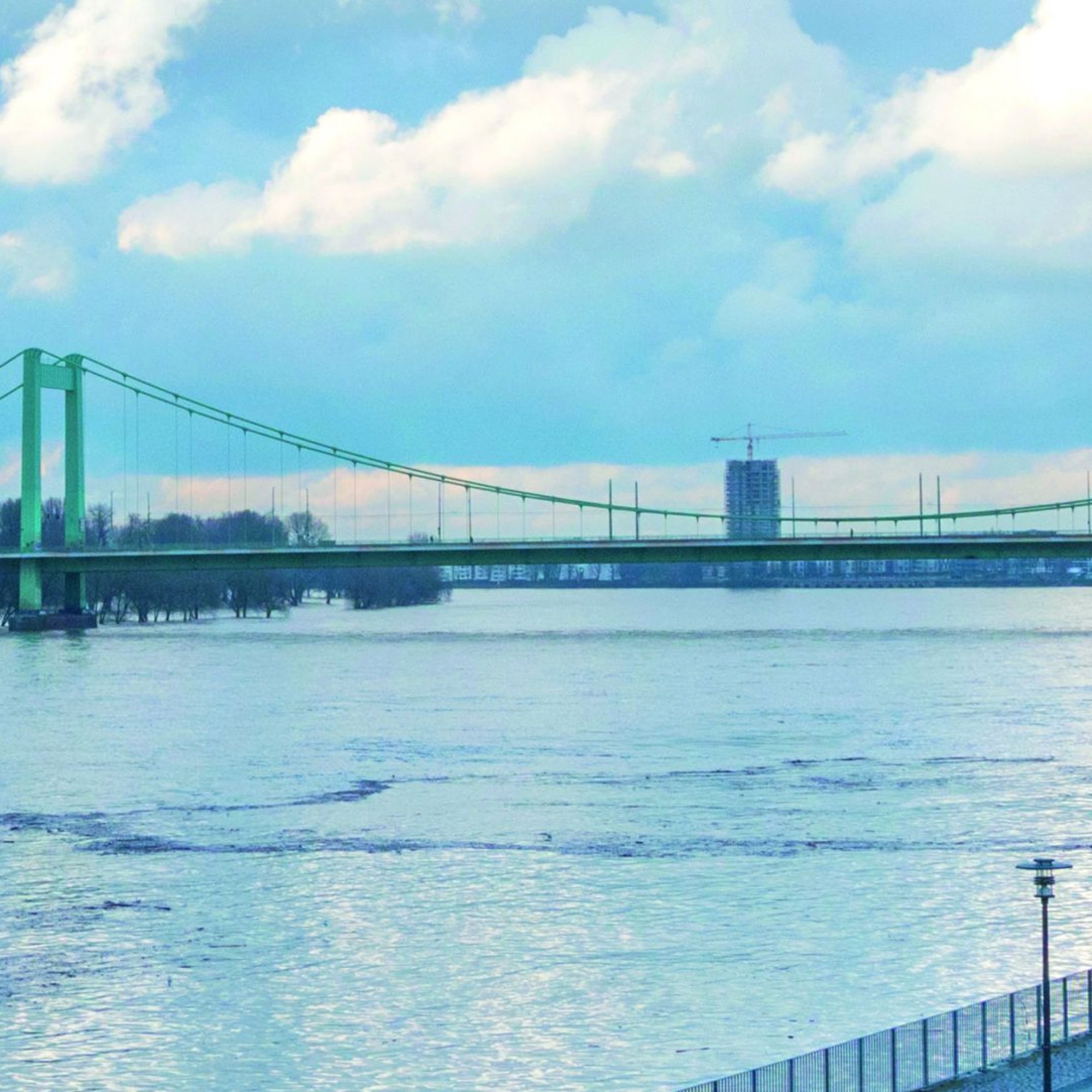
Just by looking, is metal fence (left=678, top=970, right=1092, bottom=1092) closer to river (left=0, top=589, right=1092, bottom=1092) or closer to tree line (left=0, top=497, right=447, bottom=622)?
river (left=0, top=589, right=1092, bottom=1092)

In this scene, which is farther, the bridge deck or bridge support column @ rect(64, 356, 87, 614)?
bridge support column @ rect(64, 356, 87, 614)

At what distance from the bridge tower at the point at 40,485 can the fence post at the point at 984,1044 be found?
69.9 meters

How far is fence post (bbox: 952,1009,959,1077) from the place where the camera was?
1330cm

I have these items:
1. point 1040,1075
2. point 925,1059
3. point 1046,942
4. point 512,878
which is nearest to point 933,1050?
point 925,1059

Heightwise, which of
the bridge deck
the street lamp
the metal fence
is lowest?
the metal fence

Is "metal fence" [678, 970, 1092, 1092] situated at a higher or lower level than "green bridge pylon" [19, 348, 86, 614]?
lower

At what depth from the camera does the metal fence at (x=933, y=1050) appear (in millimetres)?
12844

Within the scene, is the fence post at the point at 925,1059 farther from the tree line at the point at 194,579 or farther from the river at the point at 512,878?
the tree line at the point at 194,579

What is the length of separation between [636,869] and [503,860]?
65.6 inches

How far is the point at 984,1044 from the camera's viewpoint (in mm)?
13750

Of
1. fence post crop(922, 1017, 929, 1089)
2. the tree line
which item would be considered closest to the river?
fence post crop(922, 1017, 929, 1089)

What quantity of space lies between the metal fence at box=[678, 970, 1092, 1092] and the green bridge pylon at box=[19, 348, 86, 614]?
69120mm

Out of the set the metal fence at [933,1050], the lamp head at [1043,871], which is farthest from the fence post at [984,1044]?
the lamp head at [1043,871]

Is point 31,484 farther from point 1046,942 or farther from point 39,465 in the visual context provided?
point 1046,942
